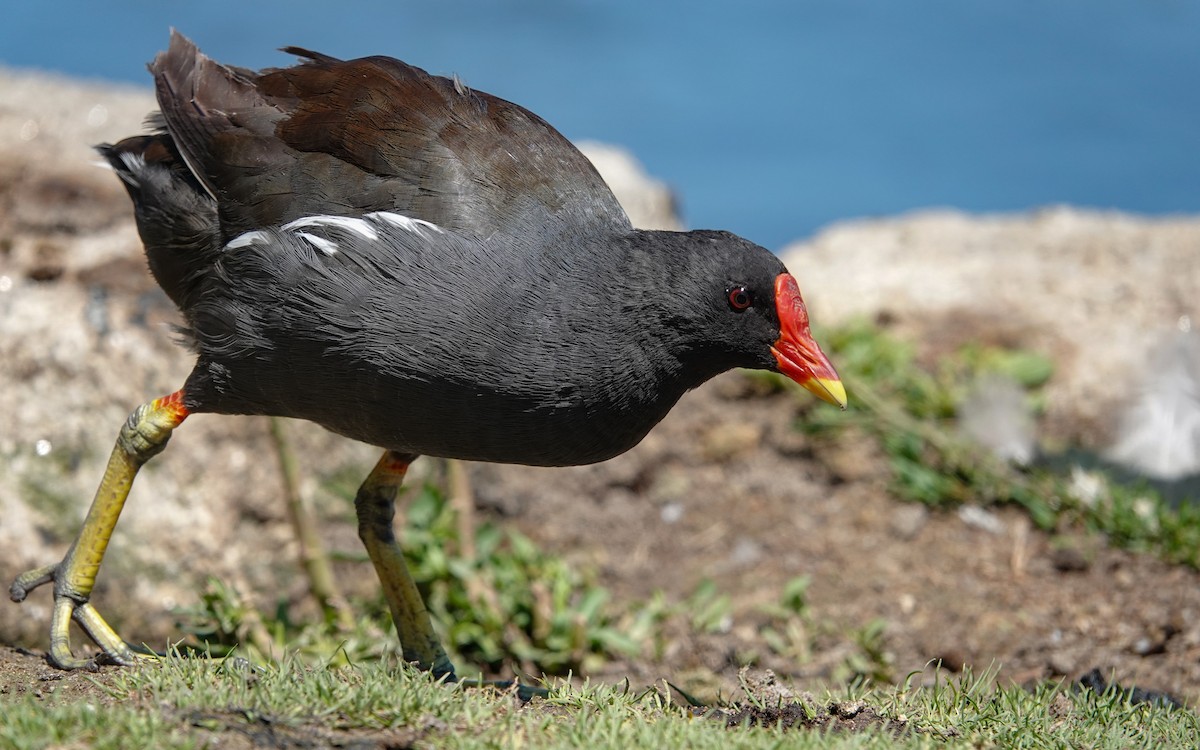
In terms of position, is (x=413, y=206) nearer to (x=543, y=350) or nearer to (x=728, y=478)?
(x=543, y=350)

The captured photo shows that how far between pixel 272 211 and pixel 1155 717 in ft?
10.1

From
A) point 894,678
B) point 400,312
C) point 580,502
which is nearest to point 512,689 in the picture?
point 400,312

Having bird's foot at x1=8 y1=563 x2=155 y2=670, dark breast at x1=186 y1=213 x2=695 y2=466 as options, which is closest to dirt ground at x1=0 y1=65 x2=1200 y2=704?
bird's foot at x1=8 y1=563 x2=155 y2=670

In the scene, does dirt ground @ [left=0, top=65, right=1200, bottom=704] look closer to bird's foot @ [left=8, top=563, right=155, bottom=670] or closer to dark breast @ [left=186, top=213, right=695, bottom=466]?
bird's foot @ [left=8, top=563, right=155, bottom=670]

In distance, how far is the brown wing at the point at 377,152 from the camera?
3.62 m

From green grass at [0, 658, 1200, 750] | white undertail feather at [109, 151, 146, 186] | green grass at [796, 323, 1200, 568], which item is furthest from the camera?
green grass at [796, 323, 1200, 568]

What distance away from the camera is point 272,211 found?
12.2 feet

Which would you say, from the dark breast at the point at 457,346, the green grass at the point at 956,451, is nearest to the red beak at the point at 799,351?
the dark breast at the point at 457,346

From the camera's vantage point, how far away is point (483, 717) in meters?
3.03

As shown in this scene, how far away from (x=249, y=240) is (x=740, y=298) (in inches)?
60.2

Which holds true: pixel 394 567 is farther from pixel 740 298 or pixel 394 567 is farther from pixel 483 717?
pixel 740 298

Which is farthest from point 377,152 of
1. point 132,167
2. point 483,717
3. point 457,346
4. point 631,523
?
point 631,523

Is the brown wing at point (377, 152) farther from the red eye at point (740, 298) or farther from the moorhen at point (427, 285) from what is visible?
the red eye at point (740, 298)

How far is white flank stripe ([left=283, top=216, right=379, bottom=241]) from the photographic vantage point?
352 cm
